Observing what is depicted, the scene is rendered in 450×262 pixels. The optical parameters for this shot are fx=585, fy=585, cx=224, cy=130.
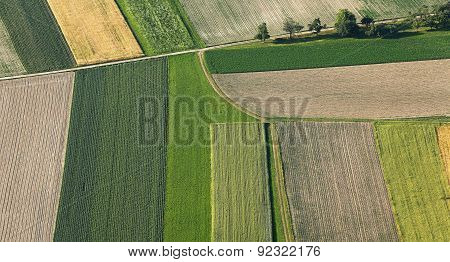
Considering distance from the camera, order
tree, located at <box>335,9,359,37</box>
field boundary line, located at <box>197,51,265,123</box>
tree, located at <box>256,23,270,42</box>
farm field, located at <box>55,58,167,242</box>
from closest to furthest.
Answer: farm field, located at <box>55,58,167,242</box> → field boundary line, located at <box>197,51,265,123</box> → tree, located at <box>335,9,359,37</box> → tree, located at <box>256,23,270,42</box>

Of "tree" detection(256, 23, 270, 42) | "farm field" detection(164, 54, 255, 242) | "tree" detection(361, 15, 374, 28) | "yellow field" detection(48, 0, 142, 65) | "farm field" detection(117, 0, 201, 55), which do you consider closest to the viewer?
"farm field" detection(164, 54, 255, 242)

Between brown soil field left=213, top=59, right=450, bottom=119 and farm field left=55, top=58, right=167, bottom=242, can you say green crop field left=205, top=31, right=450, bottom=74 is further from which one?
farm field left=55, top=58, right=167, bottom=242

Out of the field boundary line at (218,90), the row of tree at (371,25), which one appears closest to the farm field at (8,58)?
the field boundary line at (218,90)

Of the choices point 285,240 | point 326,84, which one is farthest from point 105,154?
point 326,84

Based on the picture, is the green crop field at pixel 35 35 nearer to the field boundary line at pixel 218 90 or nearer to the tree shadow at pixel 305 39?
the field boundary line at pixel 218 90

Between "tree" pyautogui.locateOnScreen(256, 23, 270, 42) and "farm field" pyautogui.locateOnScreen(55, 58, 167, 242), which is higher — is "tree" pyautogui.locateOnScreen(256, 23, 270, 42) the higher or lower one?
the higher one

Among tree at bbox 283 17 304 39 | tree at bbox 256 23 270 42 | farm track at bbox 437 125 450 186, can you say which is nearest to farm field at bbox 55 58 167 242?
tree at bbox 256 23 270 42

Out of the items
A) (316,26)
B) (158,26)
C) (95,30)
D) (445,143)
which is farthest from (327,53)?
(95,30)
